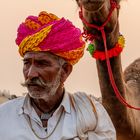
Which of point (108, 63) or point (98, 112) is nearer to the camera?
point (98, 112)

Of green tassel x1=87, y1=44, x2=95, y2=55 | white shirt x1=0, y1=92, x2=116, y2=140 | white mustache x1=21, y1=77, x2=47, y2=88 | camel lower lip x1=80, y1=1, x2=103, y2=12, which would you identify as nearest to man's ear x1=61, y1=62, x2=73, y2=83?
white shirt x1=0, y1=92, x2=116, y2=140

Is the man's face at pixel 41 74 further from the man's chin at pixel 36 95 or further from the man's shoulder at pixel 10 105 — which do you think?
the man's shoulder at pixel 10 105

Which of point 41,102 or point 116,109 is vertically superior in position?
point 41,102

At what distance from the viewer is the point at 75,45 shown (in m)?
4.59

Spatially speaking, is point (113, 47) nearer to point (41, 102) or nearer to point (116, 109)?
point (116, 109)

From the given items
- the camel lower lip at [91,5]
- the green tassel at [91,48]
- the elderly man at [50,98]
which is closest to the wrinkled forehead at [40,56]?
the elderly man at [50,98]

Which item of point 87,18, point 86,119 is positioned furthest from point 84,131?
point 87,18

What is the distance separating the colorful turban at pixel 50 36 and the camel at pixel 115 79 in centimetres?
23

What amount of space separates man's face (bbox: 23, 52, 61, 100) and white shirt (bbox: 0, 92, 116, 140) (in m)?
0.14

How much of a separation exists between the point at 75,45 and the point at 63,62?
16cm

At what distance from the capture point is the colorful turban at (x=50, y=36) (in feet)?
14.5

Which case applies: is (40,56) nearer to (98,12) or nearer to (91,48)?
(98,12)

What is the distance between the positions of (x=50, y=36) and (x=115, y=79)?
56.2 inches

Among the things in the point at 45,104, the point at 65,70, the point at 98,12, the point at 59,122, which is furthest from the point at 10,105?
the point at 98,12
